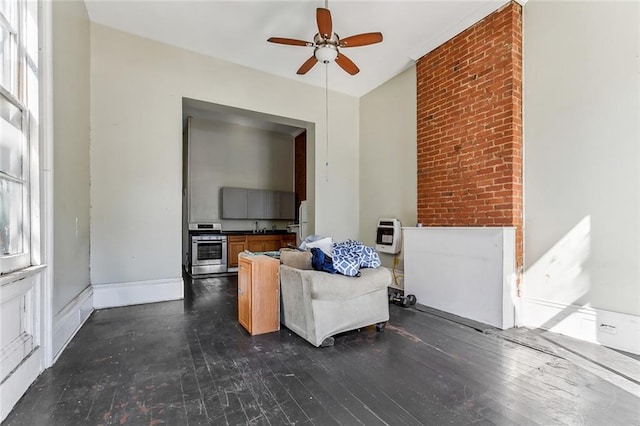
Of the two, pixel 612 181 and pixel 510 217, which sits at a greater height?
pixel 612 181

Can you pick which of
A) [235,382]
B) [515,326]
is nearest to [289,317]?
[235,382]

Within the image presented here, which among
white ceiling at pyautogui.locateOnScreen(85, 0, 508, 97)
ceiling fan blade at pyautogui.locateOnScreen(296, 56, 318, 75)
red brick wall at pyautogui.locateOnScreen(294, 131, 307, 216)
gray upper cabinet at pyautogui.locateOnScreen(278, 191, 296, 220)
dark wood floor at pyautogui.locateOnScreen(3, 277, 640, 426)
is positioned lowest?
dark wood floor at pyautogui.locateOnScreen(3, 277, 640, 426)

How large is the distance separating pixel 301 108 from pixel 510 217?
362 centimetres

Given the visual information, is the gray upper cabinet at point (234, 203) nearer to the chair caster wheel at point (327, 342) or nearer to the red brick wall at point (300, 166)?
the red brick wall at point (300, 166)

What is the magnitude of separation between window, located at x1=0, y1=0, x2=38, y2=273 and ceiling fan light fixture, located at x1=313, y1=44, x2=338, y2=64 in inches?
91.1

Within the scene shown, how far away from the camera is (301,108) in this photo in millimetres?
5160

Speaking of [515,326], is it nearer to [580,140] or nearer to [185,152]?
[580,140]

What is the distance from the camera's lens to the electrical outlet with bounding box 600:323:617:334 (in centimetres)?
252

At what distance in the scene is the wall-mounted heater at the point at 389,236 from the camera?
15.3 ft

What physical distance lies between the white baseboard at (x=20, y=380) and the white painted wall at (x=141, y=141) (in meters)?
1.87

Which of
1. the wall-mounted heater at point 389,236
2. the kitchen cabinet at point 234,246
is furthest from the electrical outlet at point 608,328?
the kitchen cabinet at point 234,246

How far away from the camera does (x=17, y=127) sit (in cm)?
188

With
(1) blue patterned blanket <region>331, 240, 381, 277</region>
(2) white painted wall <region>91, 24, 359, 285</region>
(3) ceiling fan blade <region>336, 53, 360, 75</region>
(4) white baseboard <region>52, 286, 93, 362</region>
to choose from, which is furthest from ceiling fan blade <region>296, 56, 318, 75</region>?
(4) white baseboard <region>52, 286, 93, 362</region>

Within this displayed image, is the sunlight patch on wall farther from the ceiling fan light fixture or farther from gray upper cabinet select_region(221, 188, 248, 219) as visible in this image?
gray upper cabinet select_region(221, 188, 248, 219)
